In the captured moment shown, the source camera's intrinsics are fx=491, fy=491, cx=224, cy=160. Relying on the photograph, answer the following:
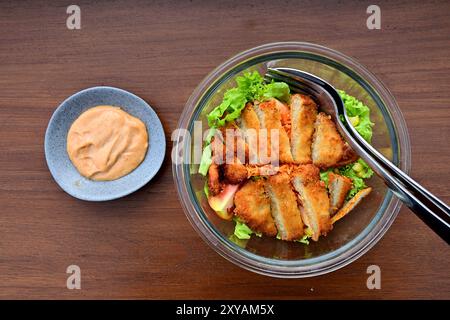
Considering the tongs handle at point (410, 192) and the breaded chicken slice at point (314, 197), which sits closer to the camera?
the tongs handle at point (410, 192)

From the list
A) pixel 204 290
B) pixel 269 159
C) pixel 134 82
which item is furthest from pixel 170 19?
pixel 204 290

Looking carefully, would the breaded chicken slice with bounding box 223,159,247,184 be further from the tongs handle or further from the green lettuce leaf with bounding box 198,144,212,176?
the tongs handle

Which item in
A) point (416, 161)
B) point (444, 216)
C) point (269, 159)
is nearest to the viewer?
point (444, 216)

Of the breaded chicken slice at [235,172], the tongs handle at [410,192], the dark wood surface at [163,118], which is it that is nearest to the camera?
the tongs handle at [410,192]

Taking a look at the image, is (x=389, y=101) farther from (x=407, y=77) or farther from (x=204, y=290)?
(x=204, y=290)

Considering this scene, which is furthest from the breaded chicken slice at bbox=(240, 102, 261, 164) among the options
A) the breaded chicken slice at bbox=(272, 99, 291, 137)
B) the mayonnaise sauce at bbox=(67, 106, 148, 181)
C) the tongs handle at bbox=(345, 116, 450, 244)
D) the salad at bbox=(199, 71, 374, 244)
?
the mayonnaise sauce at bbox=(67, 106, 148, 181)

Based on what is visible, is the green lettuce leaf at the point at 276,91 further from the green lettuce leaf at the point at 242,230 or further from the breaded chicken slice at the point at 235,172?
the green lettuce leaf at the point at 242,230

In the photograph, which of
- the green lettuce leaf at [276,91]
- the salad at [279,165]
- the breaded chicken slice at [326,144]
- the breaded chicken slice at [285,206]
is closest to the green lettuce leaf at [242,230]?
the salad at [279,165]
